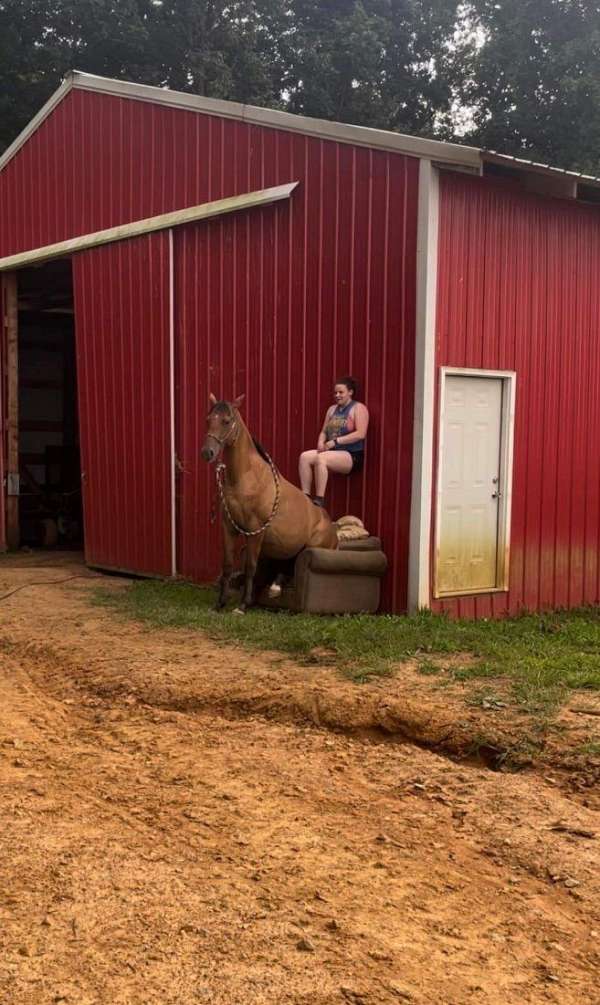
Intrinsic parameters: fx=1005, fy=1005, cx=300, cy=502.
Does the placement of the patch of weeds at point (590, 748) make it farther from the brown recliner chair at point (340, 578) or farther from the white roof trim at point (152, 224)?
the white roof trim at point (152, 224)

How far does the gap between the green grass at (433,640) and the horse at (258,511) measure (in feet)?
1.77

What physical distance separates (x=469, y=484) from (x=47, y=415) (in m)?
10.5

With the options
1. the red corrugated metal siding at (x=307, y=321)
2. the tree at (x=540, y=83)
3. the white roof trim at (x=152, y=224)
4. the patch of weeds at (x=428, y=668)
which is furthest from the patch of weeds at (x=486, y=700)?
the tree at (x=540, y=83)

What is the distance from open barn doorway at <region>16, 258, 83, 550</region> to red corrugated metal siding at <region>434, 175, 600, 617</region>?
7.31 metres

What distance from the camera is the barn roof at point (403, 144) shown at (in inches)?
312

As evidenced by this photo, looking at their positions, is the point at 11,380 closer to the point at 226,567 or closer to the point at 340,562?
the point at 226,567

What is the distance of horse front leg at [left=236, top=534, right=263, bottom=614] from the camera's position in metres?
8.55

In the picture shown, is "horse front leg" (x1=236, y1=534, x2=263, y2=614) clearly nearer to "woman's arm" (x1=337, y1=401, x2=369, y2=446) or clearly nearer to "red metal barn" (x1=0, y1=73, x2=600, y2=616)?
"red metal barn" (x1=0, y1=73, x2=600, y2=616)

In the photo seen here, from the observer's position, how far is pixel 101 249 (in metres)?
11.6

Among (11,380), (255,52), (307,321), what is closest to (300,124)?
(307,321)

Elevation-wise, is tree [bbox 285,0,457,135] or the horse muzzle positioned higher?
tree [bbox 285,0,457,135]

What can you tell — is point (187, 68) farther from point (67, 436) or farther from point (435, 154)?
point (435, 154)

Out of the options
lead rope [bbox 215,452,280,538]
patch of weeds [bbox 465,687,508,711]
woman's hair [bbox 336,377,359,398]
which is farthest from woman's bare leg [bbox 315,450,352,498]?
patch of weeds [bbox 465,687,508,711]

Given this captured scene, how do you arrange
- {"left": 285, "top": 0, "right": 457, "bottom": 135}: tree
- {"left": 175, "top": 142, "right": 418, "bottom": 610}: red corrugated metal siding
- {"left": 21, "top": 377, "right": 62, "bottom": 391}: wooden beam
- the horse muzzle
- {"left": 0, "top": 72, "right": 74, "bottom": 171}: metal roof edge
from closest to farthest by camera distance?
the horse muzzle, {"left": 175, "top": 142, "right": 418, "bottom": 610}: red corrugated metal siding, {"left": 0, "top": 72, "right": 74, "bottom": 171}: metal roof edge, {"left": 21, "top": 377, "right": 62, "bottom": 391}: wooden beam, {"left": 285, "top": 0, "right": 457, "bottom": 135}: tree
